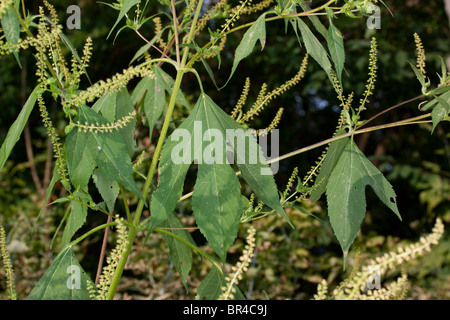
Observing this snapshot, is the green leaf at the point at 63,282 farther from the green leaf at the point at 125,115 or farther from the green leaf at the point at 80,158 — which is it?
the green leaf at the point at 125,115

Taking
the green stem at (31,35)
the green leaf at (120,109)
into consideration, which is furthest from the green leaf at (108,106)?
the green stem at (31,35)

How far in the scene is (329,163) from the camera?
3.60ft

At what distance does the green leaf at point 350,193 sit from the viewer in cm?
95

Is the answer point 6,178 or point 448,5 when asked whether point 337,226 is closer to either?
point 448,5

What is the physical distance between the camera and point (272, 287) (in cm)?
267

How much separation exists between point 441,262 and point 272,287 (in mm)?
1324

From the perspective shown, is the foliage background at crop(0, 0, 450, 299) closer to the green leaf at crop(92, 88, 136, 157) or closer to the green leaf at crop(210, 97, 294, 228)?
the green leaf at crop(92, 88, 136, 157)

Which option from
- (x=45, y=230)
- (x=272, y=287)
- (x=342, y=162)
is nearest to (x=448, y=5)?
(x=272, y=287)

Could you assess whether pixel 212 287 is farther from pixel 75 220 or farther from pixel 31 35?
pixel 31 35

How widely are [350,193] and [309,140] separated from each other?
121 inches

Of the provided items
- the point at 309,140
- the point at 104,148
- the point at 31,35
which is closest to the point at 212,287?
the point at 104,148

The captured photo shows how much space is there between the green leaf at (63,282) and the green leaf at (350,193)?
1.55 ft

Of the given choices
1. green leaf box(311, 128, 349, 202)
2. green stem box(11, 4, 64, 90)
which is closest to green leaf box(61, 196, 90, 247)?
green stem box(11, 4, 64, 90)

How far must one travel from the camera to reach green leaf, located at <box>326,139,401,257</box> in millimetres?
955
